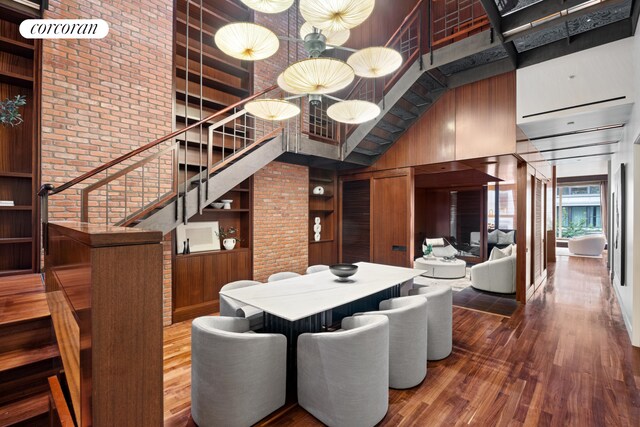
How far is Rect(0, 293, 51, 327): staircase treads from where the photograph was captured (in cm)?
190

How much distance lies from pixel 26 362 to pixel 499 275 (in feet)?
19.4

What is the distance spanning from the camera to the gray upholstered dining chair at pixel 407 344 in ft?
7.87

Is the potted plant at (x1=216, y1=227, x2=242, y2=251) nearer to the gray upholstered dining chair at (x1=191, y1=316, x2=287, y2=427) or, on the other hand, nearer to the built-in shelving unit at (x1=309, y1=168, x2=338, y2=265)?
the built-in shelving unit at (x1=309, y1=168, x2=338, y2=265)

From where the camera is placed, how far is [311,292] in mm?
2648

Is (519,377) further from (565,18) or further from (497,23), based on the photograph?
(497,23)

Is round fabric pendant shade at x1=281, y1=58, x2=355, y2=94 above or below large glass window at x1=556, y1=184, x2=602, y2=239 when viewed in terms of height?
above

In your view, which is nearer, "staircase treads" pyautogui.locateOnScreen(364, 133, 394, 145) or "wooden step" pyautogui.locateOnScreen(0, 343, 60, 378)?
"wooden step" pyautogui.locateOnScreen(0, 343, 60, 378)

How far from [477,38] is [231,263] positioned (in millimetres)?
4560

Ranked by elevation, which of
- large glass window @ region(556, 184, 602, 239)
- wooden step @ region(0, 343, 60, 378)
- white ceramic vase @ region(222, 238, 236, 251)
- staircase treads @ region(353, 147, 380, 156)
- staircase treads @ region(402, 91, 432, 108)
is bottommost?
wooden step @ region(0, 343, 60, 378)

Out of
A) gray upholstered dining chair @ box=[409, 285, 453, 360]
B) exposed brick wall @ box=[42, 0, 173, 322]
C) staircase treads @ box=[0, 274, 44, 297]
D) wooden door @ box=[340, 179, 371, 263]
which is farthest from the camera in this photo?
wooden door @ box=[340, 179, 371, 263]

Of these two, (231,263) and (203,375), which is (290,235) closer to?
(231,263)

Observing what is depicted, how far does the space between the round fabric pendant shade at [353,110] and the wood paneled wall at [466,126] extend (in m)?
2.17

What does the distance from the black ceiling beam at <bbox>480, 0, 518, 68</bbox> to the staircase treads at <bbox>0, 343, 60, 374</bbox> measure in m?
4.42

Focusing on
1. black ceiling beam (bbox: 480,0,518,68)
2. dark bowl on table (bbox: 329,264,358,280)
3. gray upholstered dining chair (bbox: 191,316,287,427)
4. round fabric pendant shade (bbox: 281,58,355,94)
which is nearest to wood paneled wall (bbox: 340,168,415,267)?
black ceiling beam (bbox: 480,0,518,68)
